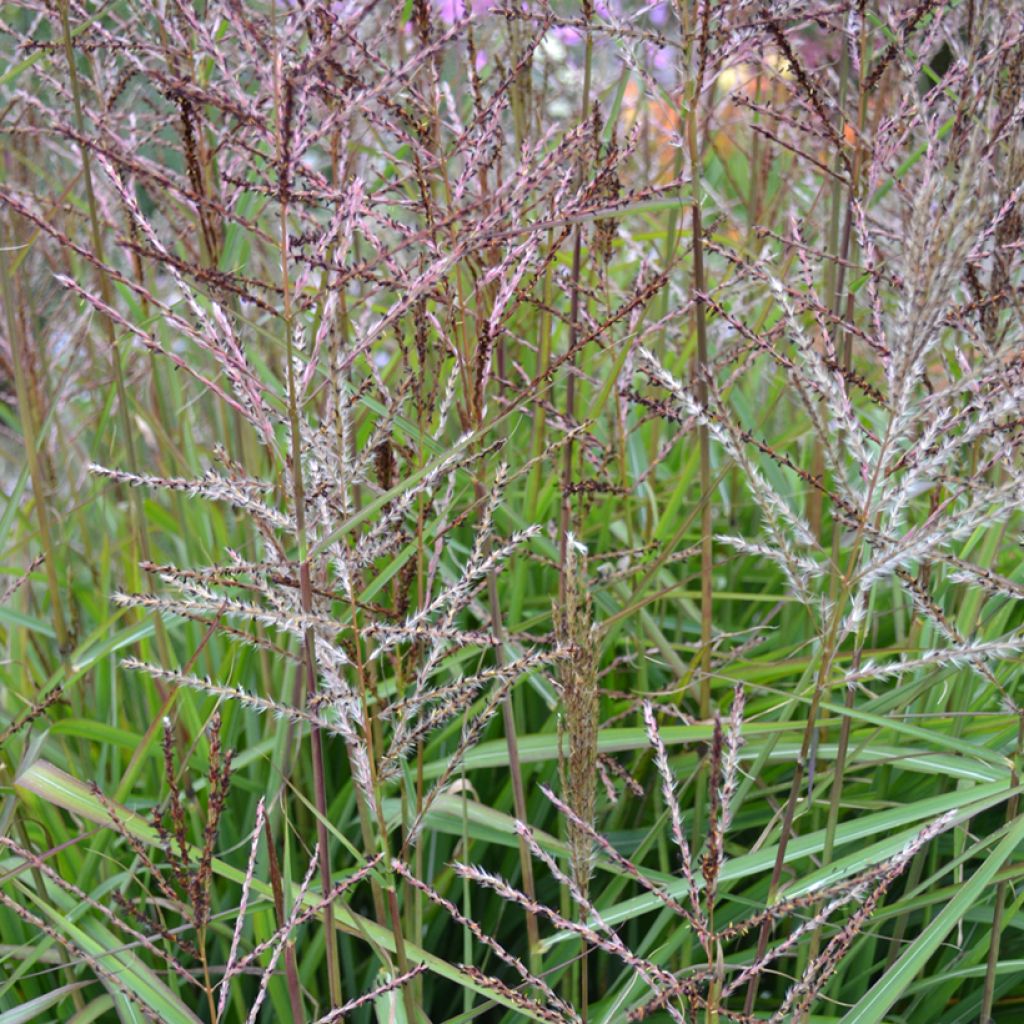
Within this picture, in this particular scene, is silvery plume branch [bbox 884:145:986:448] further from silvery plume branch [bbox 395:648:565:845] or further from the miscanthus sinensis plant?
silvery plume branch [bbox 395:648:565:845]

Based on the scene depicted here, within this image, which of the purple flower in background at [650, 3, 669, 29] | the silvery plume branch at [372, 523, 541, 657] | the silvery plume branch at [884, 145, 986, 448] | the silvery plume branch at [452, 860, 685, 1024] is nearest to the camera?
the silvery plume branch at [884, 145, 986, 448]

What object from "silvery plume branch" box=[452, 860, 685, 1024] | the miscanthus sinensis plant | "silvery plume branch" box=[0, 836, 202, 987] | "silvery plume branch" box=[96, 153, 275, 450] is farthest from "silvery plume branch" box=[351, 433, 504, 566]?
"silvery plume branch" box=[0, 836, 202, 987]

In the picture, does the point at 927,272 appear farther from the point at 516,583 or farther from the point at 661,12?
the point at 661,12

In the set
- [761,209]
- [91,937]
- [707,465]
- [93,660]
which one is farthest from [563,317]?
[761,209]

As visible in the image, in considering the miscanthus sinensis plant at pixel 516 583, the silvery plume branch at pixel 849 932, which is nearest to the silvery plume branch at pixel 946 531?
the miscanthus sinensis plant at pixel 516 583

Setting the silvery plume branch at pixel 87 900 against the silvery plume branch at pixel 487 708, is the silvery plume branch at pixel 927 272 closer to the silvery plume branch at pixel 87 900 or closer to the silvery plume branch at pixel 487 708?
the silvery plume branch at pixel 487 708

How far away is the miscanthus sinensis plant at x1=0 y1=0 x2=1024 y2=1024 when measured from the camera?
39.8 inches

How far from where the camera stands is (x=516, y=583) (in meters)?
1.98

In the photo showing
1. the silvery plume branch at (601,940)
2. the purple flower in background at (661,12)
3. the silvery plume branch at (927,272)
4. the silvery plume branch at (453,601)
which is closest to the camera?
the silvery plume branch at (927,272)

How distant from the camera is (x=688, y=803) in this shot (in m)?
1.85

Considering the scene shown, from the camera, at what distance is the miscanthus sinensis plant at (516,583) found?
1.01m

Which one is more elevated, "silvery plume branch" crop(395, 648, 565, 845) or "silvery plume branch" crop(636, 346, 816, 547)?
"silvery plume branch" crop(636, 346, 816, 547)

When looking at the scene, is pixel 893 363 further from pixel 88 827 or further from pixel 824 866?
pixel 88 827

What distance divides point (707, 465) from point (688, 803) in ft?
1.97
